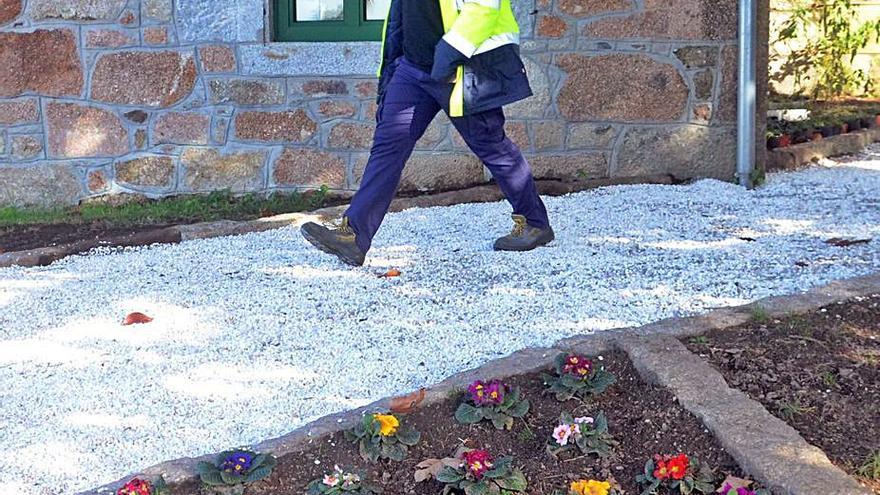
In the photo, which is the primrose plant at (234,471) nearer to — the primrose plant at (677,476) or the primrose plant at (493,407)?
the primrose plant at (493,407)

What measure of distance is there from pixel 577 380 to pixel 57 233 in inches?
147

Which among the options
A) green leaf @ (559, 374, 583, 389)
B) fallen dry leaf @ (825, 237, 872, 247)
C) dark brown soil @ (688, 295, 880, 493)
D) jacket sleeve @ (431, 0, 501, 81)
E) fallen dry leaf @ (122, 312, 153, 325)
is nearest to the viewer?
dark brown soil @ (688, 295, 880, 493)

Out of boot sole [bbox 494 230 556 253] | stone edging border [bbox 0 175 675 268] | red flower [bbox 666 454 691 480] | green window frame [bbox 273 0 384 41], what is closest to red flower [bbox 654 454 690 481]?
red flower [bbox 666 454 691 480]

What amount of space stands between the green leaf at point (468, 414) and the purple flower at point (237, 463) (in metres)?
0.58

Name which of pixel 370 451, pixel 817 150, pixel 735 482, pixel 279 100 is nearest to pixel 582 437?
pixel 735 482

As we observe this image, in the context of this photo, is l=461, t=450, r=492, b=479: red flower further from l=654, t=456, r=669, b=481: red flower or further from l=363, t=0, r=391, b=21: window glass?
l=363, t=0, r=391, b=21: window glass

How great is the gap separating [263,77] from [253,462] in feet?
13.3

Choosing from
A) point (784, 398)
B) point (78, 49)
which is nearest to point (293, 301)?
point (784, 398)

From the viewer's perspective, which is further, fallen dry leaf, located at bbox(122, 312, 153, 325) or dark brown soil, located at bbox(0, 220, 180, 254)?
dark brown soil, located at bbox(0, 220, 180, 254)

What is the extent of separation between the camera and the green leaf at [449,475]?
8.91 feet

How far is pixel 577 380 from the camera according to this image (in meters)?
3.21

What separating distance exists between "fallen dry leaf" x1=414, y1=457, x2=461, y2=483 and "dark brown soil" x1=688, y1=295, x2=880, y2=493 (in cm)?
89

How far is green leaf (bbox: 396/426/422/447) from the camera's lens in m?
2.96

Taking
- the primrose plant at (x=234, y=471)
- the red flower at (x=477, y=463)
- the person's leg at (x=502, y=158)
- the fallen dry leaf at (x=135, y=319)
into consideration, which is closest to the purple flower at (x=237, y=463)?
the primrose plant at (x=234, y=471)
